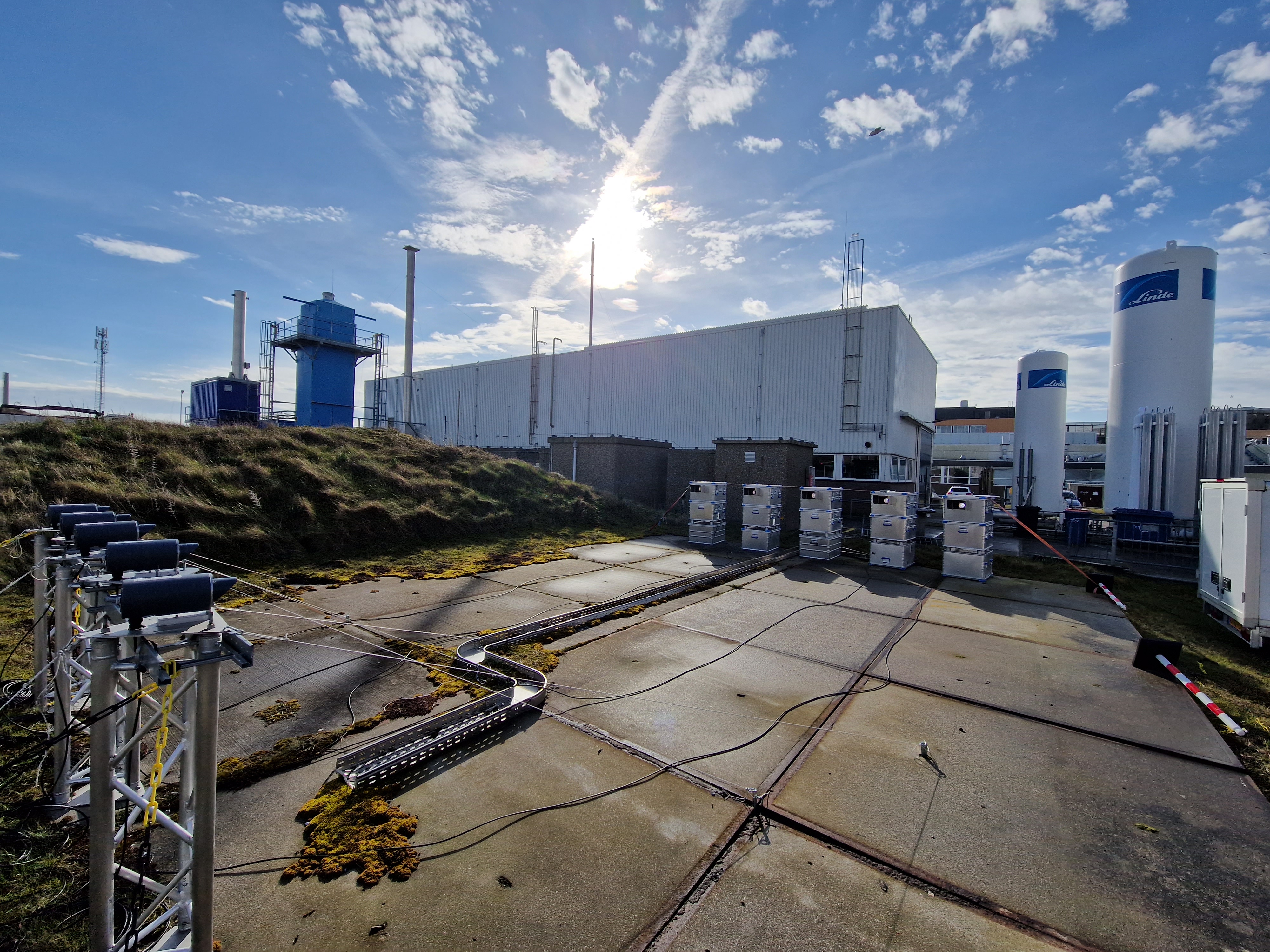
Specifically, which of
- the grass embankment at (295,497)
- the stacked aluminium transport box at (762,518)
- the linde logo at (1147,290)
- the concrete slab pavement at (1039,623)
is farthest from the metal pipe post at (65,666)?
the linde logo at (1147,290)

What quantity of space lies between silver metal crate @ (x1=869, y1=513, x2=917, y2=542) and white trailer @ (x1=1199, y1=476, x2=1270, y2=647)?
4.51 meters

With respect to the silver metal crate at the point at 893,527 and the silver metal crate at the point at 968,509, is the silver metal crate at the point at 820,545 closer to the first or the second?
the silver metal crate at the point at 893,527

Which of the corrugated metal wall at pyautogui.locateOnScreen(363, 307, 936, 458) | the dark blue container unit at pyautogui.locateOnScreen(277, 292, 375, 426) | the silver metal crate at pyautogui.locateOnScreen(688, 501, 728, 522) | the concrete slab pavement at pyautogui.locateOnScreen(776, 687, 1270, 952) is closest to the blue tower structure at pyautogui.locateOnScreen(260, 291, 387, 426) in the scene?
the dark blue container unit at pyautogui.locateOnScreen(277, 292, 375, 426)

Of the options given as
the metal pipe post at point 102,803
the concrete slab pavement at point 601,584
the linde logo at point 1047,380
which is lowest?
the concrete slab pavement at point 601,584

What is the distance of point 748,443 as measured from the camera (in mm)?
17641

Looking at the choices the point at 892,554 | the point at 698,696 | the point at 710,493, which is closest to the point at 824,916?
the point at 698,696

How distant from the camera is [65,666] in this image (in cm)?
273

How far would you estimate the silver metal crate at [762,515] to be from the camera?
1345 centimetres

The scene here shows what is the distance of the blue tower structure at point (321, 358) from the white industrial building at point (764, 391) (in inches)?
343

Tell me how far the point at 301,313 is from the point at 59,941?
90.6 feet

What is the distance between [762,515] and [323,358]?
22.6 metres

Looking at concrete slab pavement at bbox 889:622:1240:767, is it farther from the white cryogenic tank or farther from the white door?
the white cryogenic tank

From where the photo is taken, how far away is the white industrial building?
19312 mm

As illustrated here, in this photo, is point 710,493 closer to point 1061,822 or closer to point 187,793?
point 1061,822
